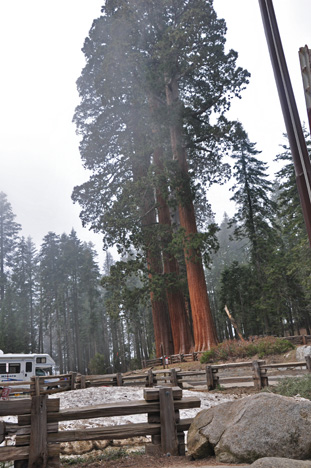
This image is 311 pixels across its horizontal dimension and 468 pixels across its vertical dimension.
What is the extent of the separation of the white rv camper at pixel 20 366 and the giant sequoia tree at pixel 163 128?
361 inches

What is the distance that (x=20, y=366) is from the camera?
27.5 m

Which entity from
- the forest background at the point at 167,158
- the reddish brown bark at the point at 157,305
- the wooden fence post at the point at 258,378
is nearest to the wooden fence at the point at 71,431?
the wooden fence post at the point at 258,378

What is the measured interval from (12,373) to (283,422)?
85.0 ft

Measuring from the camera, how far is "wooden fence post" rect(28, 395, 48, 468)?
18.5ft

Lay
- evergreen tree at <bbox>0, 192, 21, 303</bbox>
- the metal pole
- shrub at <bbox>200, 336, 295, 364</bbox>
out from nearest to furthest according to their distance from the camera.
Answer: the metal pole
shrub at <bbox>200, 336, 295, 364</bbox>
evergreen tree at <bbox>0, 192, 21, 303</bbox>

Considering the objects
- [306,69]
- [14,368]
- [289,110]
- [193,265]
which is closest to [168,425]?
[289,110]

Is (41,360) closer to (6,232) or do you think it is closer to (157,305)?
(157,305)

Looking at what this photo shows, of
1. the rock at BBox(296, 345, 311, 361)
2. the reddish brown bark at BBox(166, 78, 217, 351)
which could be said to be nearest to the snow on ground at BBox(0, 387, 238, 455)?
the rock at BBox(296, 345, 311, 361)

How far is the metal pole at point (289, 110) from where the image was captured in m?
2.32

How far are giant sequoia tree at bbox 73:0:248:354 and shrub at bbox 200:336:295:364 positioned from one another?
288 cm

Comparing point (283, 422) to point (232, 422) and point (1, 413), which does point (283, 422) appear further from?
point (1, 413)

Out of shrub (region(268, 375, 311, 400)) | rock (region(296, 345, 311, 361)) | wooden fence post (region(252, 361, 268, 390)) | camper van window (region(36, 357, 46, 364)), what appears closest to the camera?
shrub (region(268, 375, 311, 400))

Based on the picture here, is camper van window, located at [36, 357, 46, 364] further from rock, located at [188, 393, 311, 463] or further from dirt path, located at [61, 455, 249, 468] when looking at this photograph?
rock, located at [188, 393, 311, 463]

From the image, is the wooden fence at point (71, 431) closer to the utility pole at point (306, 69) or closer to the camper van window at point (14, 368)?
the utility pole at point (306, 69)
